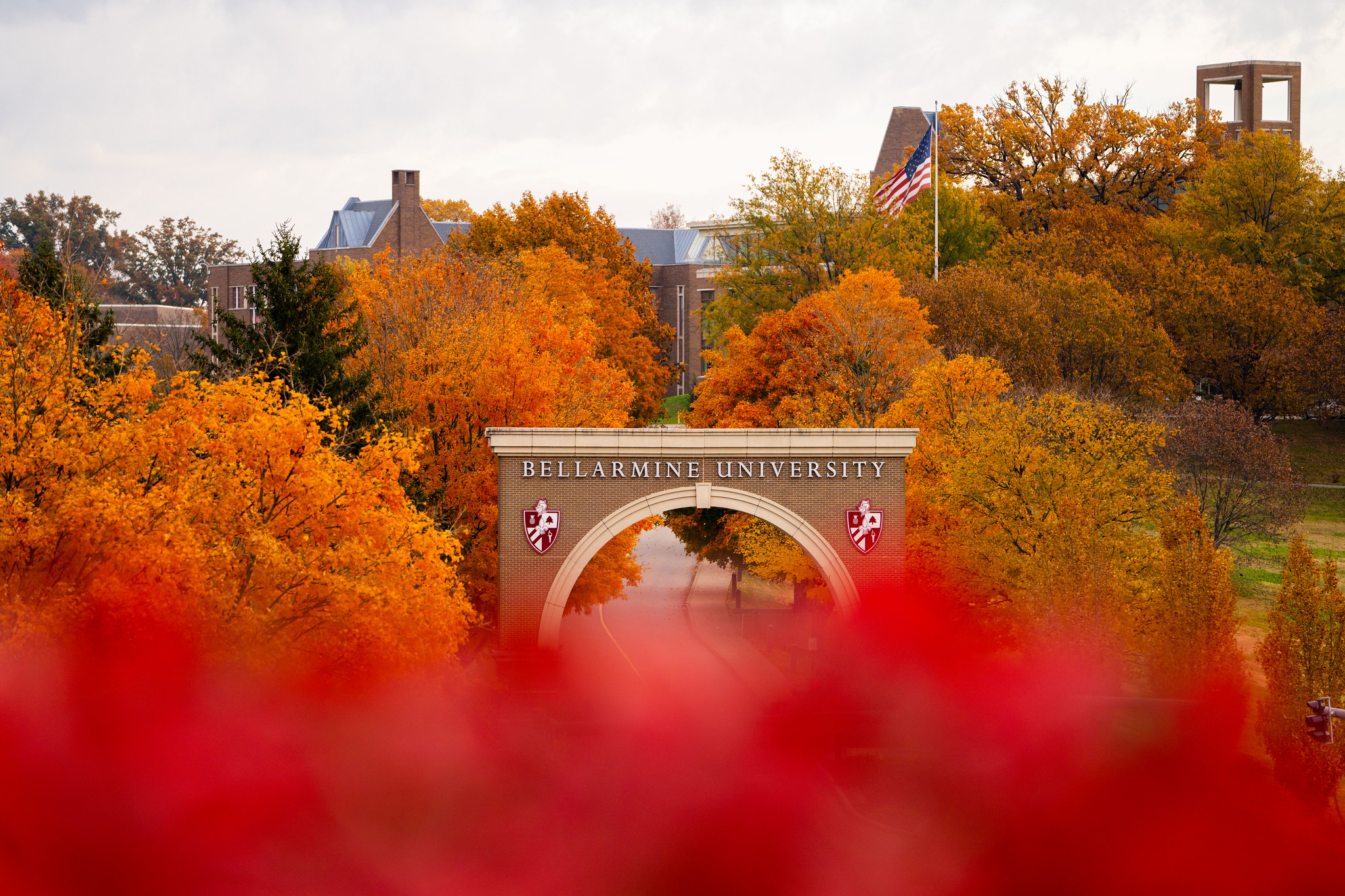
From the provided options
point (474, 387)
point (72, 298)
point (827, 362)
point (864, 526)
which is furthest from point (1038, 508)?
point (72, 298)

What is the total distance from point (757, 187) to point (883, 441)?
37948 mm

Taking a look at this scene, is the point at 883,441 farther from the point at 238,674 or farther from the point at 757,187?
the point at 757,187

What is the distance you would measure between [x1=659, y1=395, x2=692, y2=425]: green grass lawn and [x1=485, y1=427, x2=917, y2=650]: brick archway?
2300 inches

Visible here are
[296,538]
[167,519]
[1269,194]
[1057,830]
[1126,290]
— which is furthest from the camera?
[1269,194]

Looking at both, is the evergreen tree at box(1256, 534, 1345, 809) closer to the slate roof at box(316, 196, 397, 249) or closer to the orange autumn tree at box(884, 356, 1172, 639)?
the orange autumn tree at box(884, 356, 1172, 639)

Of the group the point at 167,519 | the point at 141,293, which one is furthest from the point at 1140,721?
the point at 141,293

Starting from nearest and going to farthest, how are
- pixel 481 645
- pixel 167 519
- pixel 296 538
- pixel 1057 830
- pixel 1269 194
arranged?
pixel 167 519, pixel 296 538, pixel 1057 830, pixel 481 645, pixel 1269 194

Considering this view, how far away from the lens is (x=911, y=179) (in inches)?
2212

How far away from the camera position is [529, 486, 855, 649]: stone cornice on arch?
115 ft

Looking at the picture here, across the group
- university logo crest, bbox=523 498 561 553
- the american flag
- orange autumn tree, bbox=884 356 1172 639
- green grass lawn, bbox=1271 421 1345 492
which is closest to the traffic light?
orange autumn tree, bbox=884 356 1172 639

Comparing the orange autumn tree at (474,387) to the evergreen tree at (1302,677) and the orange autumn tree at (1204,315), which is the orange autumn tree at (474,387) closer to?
the evergreen tree at (1302,677)

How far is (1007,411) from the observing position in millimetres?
41844

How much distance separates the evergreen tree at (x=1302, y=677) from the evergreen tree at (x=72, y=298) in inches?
1079

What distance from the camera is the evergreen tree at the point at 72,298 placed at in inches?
1233
